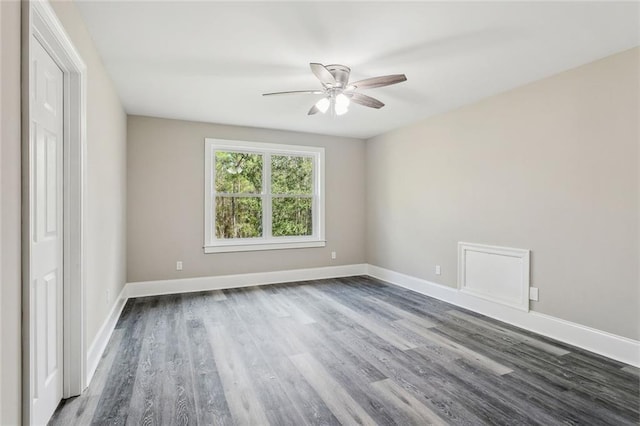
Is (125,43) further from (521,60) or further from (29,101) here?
(521,60)

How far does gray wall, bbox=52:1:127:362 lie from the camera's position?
86.5 inches

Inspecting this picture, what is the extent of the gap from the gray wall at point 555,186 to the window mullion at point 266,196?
2351mm

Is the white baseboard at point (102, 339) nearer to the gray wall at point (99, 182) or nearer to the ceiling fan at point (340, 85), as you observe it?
the gray wall at point (99, 182)

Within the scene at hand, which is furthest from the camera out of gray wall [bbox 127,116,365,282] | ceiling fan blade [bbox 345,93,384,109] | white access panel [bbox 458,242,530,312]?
gray wall [bbox 127,116,365,282]

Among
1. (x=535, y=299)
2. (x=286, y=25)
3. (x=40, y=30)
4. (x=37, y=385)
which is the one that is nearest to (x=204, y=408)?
(x=37, y=385)

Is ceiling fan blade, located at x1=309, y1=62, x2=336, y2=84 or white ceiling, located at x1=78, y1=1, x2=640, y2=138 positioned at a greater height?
white ceiling, located at x1=78, y1=1, x2=640, y2=138

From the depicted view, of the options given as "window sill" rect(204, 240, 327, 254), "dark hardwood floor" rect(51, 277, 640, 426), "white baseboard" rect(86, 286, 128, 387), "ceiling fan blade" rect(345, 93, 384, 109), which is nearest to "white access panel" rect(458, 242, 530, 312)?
"dark hardwood floor" rect(51, 277, 640, 426)

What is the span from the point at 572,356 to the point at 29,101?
12.7 ft

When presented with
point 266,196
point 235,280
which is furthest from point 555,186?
point 235,280

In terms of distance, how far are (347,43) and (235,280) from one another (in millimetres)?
3662

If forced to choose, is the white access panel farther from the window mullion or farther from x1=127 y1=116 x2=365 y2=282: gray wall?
→ the window mullion

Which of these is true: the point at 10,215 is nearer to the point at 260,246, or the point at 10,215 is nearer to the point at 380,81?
the point at 380,81

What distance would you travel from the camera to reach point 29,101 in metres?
1.33

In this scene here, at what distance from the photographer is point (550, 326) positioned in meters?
3.04
